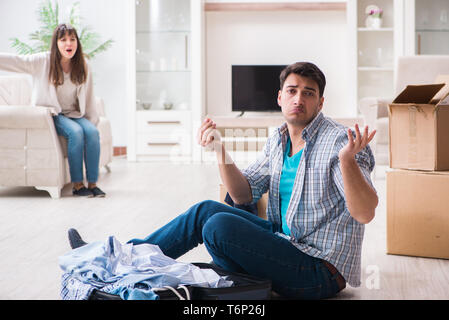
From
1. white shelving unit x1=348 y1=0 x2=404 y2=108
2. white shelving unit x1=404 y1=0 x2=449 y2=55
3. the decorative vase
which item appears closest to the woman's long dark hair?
white shelving unit x1=348 y1=0 x2=404 y2=108

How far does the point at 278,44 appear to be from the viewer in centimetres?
661

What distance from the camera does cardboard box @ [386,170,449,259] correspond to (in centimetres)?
225

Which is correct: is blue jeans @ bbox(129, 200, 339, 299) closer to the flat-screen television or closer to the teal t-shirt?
the teal t-shirt

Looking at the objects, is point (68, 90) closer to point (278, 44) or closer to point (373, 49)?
point (278, 44)

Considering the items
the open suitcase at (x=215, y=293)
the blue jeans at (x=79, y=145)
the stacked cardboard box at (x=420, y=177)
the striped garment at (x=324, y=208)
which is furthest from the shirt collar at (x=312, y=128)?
the blue jeans at (x=79, y=145)

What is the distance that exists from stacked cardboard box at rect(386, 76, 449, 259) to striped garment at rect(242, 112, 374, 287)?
0.72m

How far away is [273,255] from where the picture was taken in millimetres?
1598

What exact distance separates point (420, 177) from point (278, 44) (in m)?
4.54

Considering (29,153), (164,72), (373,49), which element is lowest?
(29,153)

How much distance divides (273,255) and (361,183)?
1.09 feet

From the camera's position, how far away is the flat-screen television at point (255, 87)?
6410 millimetres

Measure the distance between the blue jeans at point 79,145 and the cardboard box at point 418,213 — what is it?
90.2 inches

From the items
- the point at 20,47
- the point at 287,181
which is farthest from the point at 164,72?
the point at 287,181

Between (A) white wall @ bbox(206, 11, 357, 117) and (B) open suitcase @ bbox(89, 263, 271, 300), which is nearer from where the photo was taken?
(B) open suitcase @ bbox(89, 263, 271, 300)
